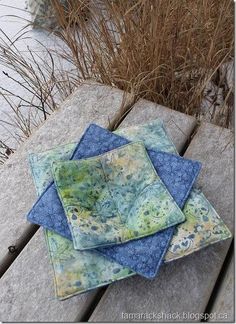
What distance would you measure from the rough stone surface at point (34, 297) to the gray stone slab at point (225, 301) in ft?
0.62

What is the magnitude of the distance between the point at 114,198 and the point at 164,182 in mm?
90

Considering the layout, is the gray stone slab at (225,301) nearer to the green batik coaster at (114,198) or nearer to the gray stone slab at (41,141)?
the green batik coaster at (114,198)

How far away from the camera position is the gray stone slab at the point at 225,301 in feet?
1.94

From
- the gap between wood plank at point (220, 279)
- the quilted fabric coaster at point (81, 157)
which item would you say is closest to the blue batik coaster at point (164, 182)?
the quilted fabric coaster at point (81, 157)

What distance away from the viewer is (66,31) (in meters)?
→ 0.94

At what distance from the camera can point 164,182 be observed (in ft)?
2.24

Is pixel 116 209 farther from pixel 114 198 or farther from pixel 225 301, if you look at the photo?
pixel 225 301

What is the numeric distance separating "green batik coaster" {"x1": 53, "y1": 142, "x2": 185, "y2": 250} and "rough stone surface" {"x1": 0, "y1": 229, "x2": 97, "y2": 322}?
0.09m

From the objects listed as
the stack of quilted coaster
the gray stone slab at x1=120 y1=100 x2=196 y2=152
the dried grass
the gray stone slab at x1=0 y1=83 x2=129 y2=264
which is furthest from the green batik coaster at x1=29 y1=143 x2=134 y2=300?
the dried grass

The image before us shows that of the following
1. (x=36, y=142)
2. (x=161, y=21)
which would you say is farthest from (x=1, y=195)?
(x=161, y=21)

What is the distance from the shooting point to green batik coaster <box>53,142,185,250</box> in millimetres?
620

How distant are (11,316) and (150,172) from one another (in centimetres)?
32

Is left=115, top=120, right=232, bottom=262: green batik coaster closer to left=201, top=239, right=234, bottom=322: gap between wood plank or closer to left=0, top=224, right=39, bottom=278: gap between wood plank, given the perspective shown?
left=201, top=239, right=234, bottom=322: gap between wood plank

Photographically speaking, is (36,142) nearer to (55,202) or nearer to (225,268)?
(55,202)
